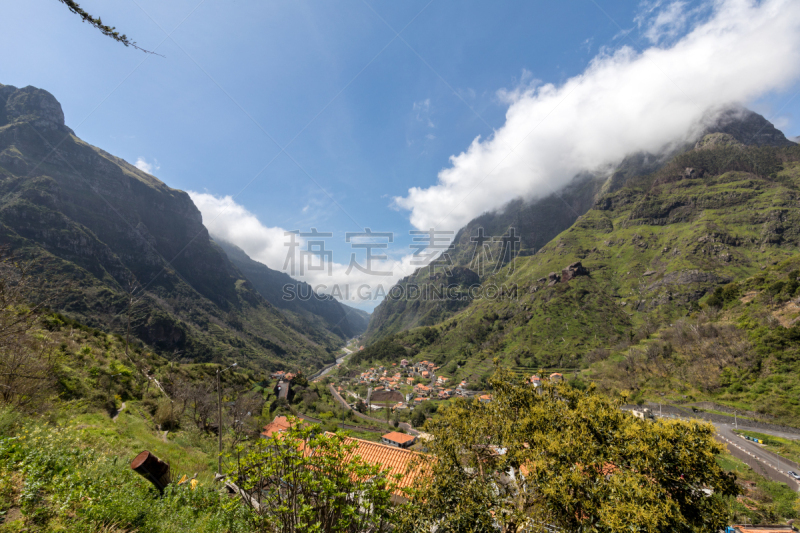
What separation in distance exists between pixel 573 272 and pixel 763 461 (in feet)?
264

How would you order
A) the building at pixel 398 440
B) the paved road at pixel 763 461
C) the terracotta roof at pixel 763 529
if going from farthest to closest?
the building at pixel 398 440, the paved road at pixel 763 461, the terracotta roof at pixel 763 529

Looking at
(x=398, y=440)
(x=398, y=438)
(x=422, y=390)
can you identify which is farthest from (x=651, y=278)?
(x=398, y=440)

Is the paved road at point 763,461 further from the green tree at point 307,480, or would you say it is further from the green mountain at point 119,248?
the green mountain at point 119,248

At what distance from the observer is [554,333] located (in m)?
80.2

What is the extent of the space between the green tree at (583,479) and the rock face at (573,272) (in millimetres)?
104130

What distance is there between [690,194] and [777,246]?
40.1m

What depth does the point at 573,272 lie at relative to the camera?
98.3 metres

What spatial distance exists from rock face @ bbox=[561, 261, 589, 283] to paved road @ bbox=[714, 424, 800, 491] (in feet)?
245

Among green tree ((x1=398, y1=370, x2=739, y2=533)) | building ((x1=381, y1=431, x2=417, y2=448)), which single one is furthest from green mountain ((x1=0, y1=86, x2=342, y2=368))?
green tree ((x1=398, y1=370, x2=739, y2=533))

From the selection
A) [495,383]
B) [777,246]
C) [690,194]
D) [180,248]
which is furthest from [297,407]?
[690,194]

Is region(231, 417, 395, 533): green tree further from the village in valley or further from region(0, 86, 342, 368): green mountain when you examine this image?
region(0, 86, 342, 368): green mountain

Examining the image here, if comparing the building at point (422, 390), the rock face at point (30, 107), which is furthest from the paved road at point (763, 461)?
the rock face at point (30, 107)

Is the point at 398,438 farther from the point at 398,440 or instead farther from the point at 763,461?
the point at 763,461

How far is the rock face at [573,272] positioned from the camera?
9831 centimetres
